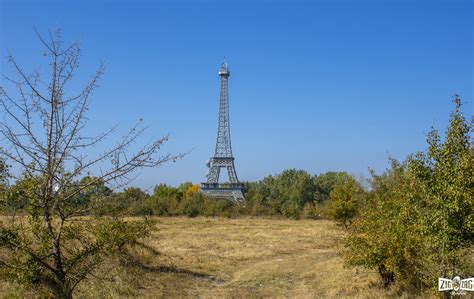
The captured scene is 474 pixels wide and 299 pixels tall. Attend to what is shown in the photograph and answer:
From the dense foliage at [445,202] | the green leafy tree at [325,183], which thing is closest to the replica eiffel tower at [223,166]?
the green leafy tree at [325,183]

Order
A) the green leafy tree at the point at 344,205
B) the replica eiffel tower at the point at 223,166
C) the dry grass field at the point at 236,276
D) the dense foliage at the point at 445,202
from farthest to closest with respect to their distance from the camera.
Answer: the replica eiffel tower at the point at 223,166, the green leafy tree at the point at 344,205, the dry grass field at the point at 236,276, the dense foliage at the point at 445,202

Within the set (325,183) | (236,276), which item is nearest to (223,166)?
(325,183)

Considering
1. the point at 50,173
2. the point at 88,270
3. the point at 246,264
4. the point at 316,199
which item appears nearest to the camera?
the point at 50,173

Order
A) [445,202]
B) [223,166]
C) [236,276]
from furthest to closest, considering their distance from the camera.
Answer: [223,166], [236,276], [445,202]

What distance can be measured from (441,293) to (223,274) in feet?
44.2

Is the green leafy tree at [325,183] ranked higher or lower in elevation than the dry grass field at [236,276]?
higher

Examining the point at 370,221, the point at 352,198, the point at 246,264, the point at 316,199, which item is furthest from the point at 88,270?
the point at 316,199

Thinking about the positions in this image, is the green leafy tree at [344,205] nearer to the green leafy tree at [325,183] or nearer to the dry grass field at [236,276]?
the dry grass field at [236,276]

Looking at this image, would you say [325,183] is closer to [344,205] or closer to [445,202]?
[344,205]

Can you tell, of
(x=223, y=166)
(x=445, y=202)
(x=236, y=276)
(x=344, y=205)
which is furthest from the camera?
(x=223, y=166)

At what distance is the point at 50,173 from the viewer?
271 inches

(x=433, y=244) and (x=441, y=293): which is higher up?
(x=433, y=244)

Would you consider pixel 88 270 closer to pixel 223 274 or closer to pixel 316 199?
pixel 223 274

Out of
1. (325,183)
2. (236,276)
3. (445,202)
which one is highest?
(325,183)
